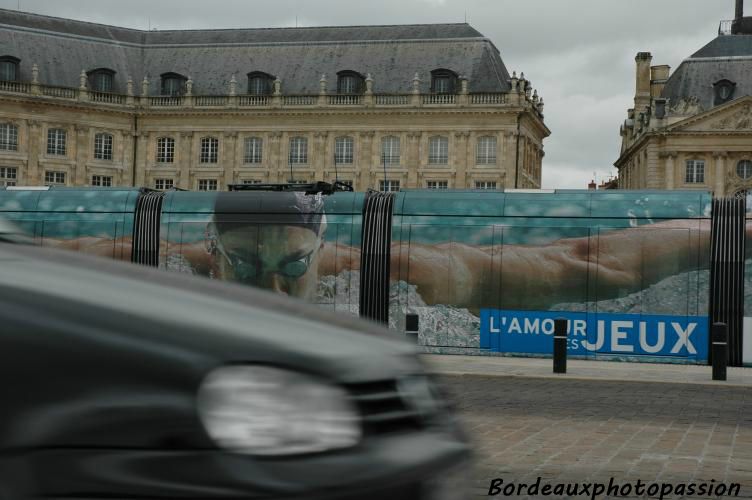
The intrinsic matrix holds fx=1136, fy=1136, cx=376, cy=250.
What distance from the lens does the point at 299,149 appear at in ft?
253

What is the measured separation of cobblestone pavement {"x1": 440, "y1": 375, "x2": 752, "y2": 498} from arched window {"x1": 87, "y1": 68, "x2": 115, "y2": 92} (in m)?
65.2

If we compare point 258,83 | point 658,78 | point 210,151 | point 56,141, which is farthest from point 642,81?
point 56,141

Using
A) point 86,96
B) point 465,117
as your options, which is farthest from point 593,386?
point 86,96

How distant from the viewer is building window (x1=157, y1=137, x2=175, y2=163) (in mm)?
78500

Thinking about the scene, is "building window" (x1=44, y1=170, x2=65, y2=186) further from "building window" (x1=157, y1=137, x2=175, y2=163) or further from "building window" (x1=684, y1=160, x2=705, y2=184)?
"building window" (x1=684, y1=160, x2=705, y2=184)

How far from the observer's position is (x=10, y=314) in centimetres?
214

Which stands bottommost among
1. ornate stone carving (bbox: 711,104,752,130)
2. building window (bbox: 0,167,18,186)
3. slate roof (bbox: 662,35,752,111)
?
building window (bbox: 0,167,18,186)

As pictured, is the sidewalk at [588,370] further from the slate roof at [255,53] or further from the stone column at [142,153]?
the stone column at [142,153]

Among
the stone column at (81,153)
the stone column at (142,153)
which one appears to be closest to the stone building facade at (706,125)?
the stone column at (142,153)

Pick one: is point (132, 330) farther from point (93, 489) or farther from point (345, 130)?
point (345, 130)

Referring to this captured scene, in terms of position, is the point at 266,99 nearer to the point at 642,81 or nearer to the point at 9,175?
the point at 9,175

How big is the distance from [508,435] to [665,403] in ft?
15.8

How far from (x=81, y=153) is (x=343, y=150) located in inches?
693

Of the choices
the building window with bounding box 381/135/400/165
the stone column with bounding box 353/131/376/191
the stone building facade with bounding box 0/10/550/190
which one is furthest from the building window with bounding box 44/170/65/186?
the building window with bounding box 381/135/400/165
